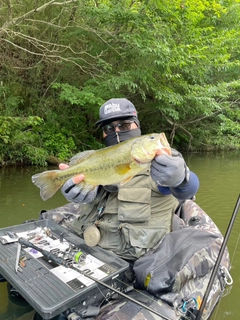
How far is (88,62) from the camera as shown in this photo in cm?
1162

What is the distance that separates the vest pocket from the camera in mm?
2715

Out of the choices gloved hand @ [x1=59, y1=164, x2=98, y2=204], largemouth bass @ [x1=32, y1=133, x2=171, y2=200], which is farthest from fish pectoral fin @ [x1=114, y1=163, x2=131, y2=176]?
gloved hand @ [x1=59, y1=164, x2=98, y2=204]

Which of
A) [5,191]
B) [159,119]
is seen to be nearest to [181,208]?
[5,191]

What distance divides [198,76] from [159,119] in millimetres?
4847

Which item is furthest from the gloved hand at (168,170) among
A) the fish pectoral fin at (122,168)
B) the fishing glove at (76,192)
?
the fishing glove at (76,192)

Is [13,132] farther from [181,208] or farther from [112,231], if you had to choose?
[112,231]

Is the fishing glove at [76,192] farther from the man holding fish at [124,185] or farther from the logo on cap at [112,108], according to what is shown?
the logo on cap at [112,108]

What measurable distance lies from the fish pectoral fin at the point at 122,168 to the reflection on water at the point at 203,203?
196 centimetres

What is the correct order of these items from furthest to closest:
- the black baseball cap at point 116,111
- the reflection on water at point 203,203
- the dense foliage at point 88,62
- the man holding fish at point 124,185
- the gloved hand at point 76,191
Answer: the dense foliage at point 88,62, the reflection on water at point 203,203, the black baseball cap at point 116,111, the gloved hand at point 76,191, the man holding fish at point 124,185

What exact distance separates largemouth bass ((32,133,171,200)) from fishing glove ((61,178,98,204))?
0.18 ft

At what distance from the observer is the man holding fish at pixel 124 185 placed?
7.26ft

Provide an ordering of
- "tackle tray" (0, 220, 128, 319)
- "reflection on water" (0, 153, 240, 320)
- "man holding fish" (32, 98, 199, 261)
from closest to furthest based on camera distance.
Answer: "tackle tray" (0, 220, 128, 319), "man holding fish" (32, 98, 199, 261), "reflection on water" (0, 153, 240, 320)

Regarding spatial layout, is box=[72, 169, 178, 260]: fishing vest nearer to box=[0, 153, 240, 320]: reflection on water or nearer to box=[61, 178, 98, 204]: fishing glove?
box=[61, 178, 98, 204]: fishing glove

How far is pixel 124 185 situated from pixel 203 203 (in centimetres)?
513
